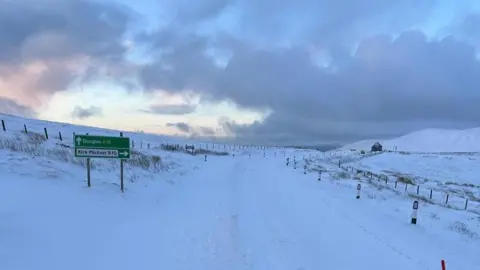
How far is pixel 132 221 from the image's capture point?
1115 cm

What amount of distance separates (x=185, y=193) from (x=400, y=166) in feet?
197

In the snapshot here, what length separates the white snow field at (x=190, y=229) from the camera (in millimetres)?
7652

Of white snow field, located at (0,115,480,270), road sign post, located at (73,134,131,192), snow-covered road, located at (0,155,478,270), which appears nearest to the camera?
snow-covered road, located at (0,155,478,270)

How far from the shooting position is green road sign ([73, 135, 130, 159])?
44.0 feet

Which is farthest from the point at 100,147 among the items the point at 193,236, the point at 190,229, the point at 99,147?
the point at 193,236

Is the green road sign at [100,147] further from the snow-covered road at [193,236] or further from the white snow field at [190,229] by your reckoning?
the snow-covered road at [193,236]

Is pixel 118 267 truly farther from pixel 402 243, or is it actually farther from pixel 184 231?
pixel 402 243

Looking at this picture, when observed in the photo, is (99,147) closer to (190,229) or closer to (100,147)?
(100,147)

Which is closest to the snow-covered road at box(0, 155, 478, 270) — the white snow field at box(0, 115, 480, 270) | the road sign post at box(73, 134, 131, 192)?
the white snow field at box(0, 115, 480, 270)

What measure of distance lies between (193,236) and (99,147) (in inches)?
241

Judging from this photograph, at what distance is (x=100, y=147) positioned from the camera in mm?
13992

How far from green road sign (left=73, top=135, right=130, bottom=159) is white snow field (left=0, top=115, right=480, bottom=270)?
3.76 ft

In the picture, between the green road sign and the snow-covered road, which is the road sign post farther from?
the snow-covered road

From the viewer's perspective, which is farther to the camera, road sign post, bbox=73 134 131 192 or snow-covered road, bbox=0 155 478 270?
road sign post, bbox=73 134 131 192
